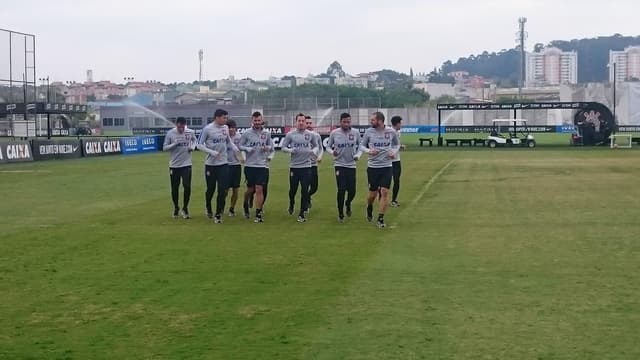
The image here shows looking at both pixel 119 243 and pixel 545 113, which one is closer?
pixel 119 243

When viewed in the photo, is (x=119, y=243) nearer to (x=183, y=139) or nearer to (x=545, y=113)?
(x=183, y=139)

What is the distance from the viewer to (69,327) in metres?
8.05

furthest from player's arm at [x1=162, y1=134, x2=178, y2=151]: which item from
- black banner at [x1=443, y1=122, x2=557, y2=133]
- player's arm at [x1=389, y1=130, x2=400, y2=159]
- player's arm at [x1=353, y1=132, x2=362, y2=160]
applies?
black banner at [x1=443, y1=122, x2=557, y2=133]

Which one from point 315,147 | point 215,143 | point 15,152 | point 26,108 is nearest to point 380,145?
point 315,147

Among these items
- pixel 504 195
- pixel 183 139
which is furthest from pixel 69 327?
pixel 504 195

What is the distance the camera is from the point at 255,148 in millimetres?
16766

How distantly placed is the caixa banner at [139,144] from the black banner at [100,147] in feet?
2.15

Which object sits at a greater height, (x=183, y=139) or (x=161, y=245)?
(x=183, y=139)

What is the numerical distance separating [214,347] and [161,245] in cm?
619

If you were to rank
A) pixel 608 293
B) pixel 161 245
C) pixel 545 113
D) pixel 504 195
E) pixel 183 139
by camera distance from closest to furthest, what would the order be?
pixel 608 293 → pixel 161 245 → pixel 183 139 → pixel 504 195 → pixel 545 113

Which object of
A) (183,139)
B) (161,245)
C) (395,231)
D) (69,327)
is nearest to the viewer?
(69,327)

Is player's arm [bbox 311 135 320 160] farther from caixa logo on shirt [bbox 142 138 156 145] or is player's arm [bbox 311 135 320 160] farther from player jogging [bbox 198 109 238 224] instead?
caixa logo on shirt [bbox 142 138 156 145]

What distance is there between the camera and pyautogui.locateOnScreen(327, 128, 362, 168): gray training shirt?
16297mm

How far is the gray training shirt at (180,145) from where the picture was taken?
1698 centimetres
